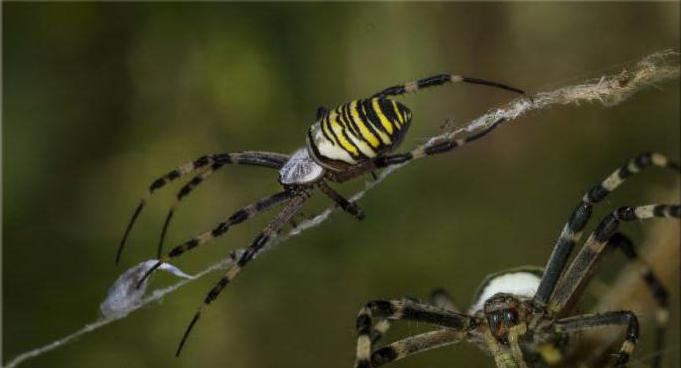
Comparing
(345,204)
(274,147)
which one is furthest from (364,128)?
(274,147)

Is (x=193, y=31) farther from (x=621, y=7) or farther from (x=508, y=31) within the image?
(x=621, y=7)

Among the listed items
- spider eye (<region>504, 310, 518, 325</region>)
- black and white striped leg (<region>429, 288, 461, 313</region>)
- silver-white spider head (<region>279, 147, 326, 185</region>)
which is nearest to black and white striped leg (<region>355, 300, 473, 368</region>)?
spider eye (<region>504, 310, 518, 325</region>)

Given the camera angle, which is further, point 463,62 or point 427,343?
point 463,62

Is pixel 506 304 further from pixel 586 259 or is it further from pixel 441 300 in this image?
pixel 441 300

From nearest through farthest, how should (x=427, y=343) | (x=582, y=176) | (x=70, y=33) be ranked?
(x=427, y=343)
(x=582, y=176)
(x=70, y=33)

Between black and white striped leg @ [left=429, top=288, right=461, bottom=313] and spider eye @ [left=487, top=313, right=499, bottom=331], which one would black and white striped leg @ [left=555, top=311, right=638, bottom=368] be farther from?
black and white striped leg @ [left=429, top=288, right=461, bottom=313]

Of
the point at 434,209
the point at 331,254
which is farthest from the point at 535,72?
the point at 331,254

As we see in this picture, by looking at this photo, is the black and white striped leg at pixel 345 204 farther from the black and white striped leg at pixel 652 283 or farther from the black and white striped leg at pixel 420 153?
the black and white striped leg at pixel 652 283
